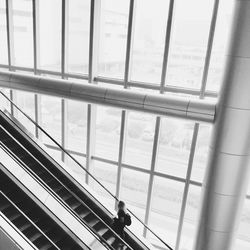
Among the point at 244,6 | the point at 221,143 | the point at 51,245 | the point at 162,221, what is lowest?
the point at 162,221

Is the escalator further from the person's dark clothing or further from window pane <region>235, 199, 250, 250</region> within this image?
window pane <region>235, 199, 250, 250</region>

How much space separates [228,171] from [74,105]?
6455 mm

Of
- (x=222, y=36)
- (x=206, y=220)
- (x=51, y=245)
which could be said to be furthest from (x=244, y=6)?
(x=51, y=245)

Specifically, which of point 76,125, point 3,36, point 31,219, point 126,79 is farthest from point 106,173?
point 3,36

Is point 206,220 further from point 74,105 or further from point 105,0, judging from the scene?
point 105,0

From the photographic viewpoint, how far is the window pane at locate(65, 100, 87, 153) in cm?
1182

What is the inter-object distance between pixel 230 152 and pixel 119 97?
3.32 m

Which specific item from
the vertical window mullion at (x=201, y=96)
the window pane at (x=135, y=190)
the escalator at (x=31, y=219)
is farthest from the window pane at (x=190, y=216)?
the escalator at (x=31, y=219)

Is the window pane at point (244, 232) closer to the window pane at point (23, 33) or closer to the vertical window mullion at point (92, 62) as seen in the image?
the vertical window mullion at point (92, 62)

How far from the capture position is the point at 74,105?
39.0ft

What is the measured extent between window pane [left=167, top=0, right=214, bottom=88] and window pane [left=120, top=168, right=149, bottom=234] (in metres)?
3.61

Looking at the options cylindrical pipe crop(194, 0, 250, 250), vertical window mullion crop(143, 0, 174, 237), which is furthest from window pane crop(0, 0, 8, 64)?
cylindrical pipe crop(194, 0, 250, 250)

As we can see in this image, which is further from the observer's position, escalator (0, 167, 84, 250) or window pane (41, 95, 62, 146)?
→ window pane (41, 95, 62, 146)

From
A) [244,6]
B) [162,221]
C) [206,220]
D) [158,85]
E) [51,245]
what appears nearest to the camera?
[244,6]
